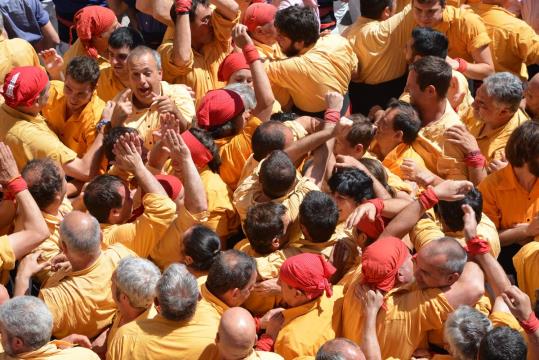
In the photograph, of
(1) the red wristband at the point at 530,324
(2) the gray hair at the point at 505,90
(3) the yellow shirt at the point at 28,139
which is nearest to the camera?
(1) the red wristband at the point at 530,324

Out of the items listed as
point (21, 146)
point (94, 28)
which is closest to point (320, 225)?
point (21, 146)

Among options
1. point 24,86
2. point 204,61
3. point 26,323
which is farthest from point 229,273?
point 204,61

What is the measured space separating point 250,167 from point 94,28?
218 centimetres

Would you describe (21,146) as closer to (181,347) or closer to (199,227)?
(199,227)

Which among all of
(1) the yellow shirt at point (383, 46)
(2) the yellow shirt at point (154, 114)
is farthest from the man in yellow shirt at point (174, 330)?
(1) the yellow shirt at point (383, 46)

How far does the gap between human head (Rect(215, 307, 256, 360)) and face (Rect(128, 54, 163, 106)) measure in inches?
112

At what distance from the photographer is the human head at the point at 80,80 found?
835cm

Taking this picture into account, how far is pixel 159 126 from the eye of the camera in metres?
8.23

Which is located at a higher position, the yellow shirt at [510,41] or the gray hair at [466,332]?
the gray hair at [466,332]

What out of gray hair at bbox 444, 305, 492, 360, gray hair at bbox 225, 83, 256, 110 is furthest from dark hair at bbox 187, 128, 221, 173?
gray hair at bbox 444, 305, 492, 360

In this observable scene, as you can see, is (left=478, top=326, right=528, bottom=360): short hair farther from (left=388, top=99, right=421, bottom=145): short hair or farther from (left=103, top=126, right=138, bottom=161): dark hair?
(left=103, top=126, right=138, bottom=161): dark hair

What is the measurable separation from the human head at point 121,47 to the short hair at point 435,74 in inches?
87.7

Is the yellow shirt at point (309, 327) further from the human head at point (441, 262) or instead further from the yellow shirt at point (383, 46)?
the yellow shirt at point (383, 46)

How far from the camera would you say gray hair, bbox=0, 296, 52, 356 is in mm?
5840
